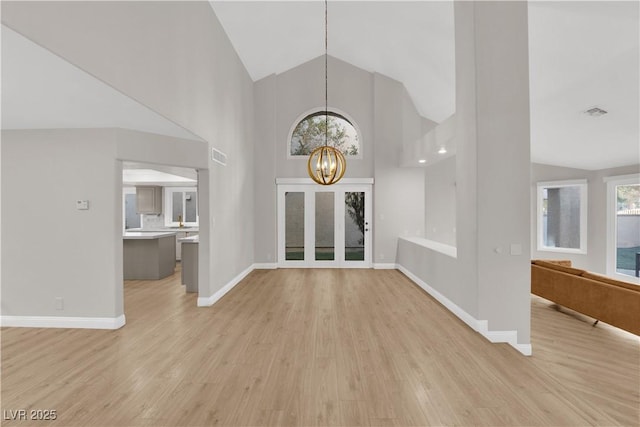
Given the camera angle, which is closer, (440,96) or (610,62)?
(610,62)

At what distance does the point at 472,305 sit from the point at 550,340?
45.5 inches

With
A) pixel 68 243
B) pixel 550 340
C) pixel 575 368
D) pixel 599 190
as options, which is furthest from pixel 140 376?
pixel 599 190

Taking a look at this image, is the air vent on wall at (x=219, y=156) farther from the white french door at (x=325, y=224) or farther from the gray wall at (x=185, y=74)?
the white french door at (x=325, y=224)

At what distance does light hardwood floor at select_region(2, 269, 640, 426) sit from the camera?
2.16 m

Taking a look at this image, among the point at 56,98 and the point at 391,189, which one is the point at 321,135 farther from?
the point at 56,98

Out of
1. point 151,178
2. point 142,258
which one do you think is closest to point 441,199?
point 142,258

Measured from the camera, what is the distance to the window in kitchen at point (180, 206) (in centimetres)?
900

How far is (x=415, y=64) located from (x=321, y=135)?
102 inches

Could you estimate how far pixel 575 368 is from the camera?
10.4 ft

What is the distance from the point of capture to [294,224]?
305 inches

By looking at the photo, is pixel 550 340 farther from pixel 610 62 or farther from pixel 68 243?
pixel 68 243

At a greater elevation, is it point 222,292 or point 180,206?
point 180,206

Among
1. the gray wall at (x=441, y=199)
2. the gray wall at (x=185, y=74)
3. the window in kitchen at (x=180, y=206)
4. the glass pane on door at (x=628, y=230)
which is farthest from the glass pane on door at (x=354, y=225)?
the glass pane on door at (x=628, y=230)

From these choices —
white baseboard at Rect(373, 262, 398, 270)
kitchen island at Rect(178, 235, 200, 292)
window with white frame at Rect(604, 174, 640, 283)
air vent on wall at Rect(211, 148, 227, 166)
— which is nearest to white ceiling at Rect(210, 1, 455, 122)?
air vent on wall at Rect(211, 148, 227, 166)
